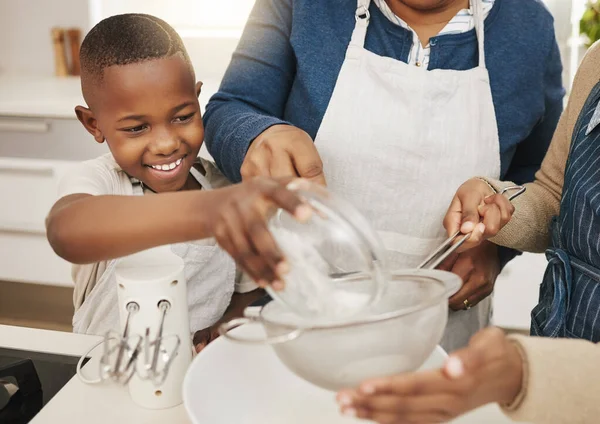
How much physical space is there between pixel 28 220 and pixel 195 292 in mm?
1410

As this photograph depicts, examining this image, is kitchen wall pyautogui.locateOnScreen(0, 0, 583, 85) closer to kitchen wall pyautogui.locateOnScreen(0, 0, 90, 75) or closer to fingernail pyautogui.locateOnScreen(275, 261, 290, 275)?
kitchen wall pyautogui.locateOnScreen(0, 0, 90, 75)

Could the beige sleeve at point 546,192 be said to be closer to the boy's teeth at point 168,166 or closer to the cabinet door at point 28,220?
the boy's teeth at point 168,166

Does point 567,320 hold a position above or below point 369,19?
below

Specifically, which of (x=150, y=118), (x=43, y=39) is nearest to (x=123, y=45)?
(x=150, y=118)

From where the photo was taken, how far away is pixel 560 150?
960 millimetres

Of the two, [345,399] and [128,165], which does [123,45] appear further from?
[345,399]

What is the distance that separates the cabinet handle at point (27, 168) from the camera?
2139mm

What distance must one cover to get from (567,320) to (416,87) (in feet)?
1.35

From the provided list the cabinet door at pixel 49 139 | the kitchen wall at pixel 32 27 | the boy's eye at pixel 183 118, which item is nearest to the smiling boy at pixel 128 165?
the boy's eye at pixel 183 118

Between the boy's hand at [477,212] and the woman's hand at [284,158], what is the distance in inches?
7.5

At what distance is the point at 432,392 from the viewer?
0.51 meters

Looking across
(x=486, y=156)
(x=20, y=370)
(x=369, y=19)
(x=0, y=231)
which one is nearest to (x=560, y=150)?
(x=486, y=156)

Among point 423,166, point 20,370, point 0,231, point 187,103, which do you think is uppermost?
point 187,103

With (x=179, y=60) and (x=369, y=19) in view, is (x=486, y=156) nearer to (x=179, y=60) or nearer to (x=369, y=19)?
(x=369, y=19)
